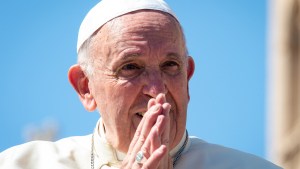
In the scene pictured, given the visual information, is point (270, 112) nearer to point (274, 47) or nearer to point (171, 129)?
point (274, 47)

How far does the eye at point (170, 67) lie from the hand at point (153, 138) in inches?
20.8

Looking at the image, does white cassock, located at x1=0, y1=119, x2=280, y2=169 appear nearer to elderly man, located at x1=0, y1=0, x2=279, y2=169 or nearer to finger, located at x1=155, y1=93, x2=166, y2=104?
elderly man, located at x1=0, y1=0, x2=279, y2=169

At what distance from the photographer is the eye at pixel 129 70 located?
9664 millimetres

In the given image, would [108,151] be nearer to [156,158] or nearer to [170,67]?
[170,67]

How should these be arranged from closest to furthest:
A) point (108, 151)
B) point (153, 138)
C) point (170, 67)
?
point (153, 138) < point (170, 67) < point (108, 151)

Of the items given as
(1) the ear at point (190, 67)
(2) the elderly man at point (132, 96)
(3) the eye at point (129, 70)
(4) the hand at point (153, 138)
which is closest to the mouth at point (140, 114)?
(2) the elderly man at point (132, 96)

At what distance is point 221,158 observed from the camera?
1023cm

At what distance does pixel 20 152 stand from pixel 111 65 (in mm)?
1102

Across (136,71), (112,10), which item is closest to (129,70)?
(136,71)

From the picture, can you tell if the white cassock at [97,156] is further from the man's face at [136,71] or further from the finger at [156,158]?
the finger at [156,158]

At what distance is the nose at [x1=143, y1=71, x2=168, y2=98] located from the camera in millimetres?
9477

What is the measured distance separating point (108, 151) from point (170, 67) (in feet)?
2.74

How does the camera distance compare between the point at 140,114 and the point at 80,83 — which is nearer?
the point at 140,114

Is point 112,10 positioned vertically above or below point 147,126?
above
